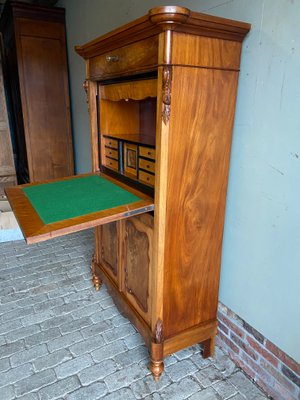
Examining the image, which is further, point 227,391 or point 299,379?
point 227,391

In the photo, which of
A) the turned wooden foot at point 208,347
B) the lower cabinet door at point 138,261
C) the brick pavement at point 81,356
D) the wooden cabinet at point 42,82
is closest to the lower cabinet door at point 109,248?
the lower cabinet door at point 138,261

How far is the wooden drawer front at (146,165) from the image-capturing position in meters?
1.58

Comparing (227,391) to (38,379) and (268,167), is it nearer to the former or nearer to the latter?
(38,379)

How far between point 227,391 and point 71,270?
1.61 m

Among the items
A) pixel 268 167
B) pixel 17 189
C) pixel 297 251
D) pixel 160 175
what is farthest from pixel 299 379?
pixel 17 189

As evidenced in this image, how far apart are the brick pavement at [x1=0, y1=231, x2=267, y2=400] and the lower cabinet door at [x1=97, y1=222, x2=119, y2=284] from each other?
11.8 inches

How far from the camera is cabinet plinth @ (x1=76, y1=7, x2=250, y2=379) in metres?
1.26

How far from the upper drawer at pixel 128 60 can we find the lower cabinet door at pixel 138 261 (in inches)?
27.7

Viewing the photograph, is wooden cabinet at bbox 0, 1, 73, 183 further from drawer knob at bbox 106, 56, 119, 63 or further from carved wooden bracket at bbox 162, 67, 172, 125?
carved wooden bracket at bbox 162, 67, 172, 125

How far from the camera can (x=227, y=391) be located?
1.61 m

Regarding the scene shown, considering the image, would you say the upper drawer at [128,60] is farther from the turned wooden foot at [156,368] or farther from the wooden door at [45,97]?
the wooden door at [45,97]

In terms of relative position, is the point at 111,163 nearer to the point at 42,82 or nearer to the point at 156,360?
the point at 156,360

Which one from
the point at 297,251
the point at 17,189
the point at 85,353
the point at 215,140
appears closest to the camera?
the point at 297,251

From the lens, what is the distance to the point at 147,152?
5.29 ft
